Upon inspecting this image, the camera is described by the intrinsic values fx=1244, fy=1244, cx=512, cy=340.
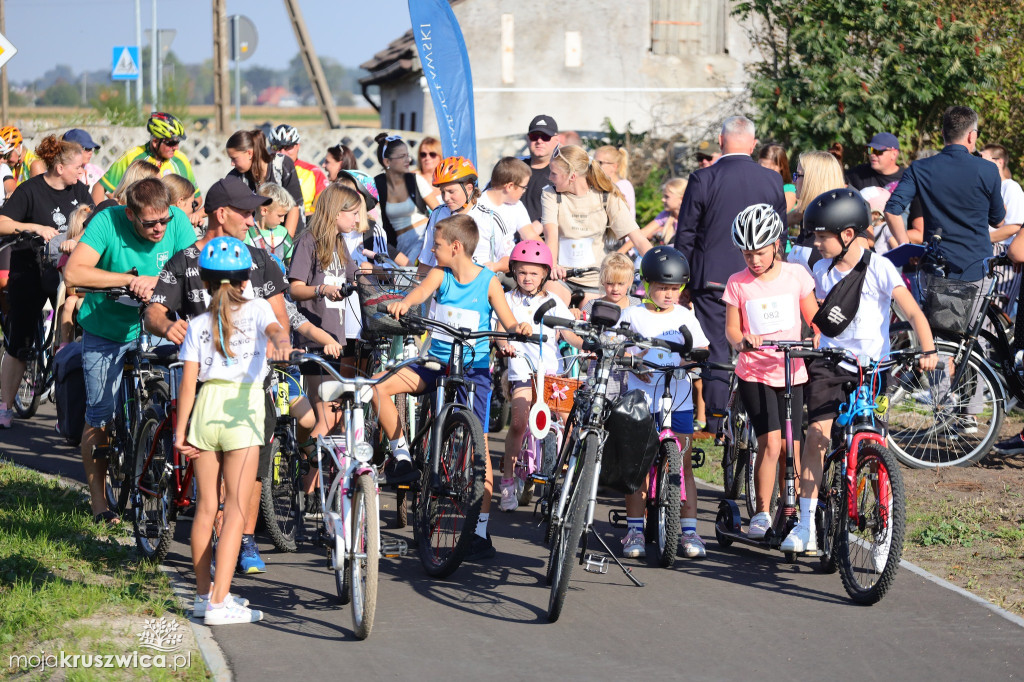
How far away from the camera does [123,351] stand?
24.3 feet

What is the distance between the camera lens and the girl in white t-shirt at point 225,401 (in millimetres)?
5832

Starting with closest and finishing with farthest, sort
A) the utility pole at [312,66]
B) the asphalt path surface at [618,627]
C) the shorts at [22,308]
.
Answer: the asphalt path surface at [618,627]
the shorts at [22,308]
the utility pole at [312,66]

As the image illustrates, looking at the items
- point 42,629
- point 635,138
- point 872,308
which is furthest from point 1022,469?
point 635,138

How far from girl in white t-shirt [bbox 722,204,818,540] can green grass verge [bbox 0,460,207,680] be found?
3.27 meters

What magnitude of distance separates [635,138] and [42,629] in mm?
17015

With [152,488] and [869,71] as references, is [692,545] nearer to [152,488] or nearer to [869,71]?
[152,488]

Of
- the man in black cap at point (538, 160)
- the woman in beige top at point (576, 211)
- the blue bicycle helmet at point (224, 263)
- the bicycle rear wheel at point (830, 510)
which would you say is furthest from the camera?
the man in black cap at point (538, 160)

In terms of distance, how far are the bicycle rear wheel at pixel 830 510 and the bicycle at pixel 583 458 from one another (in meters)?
0.79

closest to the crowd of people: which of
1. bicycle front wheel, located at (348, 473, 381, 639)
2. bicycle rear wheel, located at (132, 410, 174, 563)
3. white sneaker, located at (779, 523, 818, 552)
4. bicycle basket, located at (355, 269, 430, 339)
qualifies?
white sneaker, located at (779, 523, 818, 552)

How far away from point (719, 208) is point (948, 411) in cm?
234

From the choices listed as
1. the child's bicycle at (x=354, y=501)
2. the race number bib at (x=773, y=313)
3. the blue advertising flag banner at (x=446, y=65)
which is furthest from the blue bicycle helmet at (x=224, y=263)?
the blue advertising flag banner at (x=446, y=65)

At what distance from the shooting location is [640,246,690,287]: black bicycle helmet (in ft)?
23.3

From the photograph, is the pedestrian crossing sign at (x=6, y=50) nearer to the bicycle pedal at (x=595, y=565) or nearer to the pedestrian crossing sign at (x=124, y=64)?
the bicycle pedal at (x=595, y=565)

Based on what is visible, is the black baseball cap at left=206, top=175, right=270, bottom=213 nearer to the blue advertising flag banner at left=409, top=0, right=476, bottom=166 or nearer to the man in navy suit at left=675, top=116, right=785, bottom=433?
the man in navy suit at left=675, top=116, right=785, bottom=433
